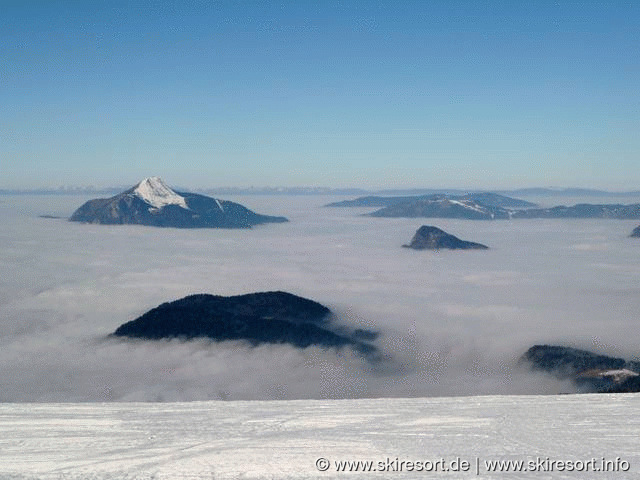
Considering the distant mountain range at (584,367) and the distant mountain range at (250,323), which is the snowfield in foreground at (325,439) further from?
the distant mountain range at (250,323)

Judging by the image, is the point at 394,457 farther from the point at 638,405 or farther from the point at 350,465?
the point at 638,405

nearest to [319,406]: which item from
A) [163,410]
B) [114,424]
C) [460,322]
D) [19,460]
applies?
[163,410]

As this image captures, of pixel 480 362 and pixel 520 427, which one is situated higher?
pixel 520 427

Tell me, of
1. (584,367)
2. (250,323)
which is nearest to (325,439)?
(584,367)

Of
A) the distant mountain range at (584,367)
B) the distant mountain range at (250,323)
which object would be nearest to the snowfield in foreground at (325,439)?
the distant mountain range at (584,367)

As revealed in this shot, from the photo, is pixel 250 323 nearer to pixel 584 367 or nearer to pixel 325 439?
pixel 584 367
